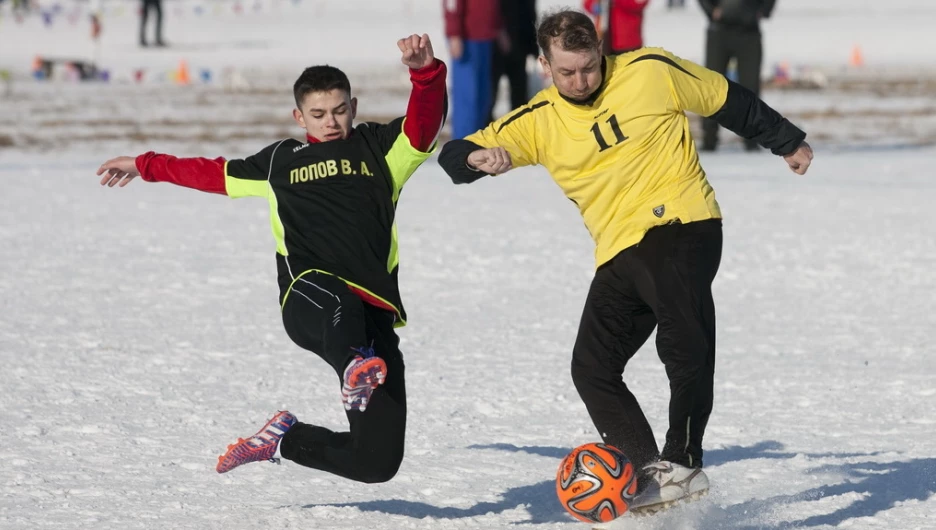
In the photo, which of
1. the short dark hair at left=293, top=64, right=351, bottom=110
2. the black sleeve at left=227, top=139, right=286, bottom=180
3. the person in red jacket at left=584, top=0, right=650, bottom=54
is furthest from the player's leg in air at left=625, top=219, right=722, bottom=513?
the person in red jacket at left=584, top=0, right=650, bottom=54

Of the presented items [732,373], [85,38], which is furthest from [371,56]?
[732,373]

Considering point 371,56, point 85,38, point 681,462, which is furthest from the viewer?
point 85,38

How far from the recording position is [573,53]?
4.46 meters

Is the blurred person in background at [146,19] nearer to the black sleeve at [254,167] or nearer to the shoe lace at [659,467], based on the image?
the black sleeve at [254,167]

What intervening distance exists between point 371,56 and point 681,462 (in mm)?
30813

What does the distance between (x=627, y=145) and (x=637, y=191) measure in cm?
15

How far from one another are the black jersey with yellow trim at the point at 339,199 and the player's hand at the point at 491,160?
1.13 feet

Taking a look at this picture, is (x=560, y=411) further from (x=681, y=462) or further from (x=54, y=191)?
(x=54, y=191)

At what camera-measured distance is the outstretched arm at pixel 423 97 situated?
4699 millimetres

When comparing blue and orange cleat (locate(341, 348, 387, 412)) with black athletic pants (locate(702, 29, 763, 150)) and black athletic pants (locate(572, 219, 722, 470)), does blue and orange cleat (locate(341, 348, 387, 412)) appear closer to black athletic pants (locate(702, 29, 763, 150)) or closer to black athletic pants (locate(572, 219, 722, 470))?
black athletic pants (locate(572, 219, 722, 470))

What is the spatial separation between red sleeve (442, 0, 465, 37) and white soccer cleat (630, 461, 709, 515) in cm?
1028

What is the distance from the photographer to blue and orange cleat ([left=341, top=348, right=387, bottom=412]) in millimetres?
4227

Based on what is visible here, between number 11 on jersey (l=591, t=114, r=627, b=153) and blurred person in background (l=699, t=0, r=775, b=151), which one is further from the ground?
A: blurred person in background (l=699, t=0, r=775, b=151)

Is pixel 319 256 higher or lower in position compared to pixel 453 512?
higher
